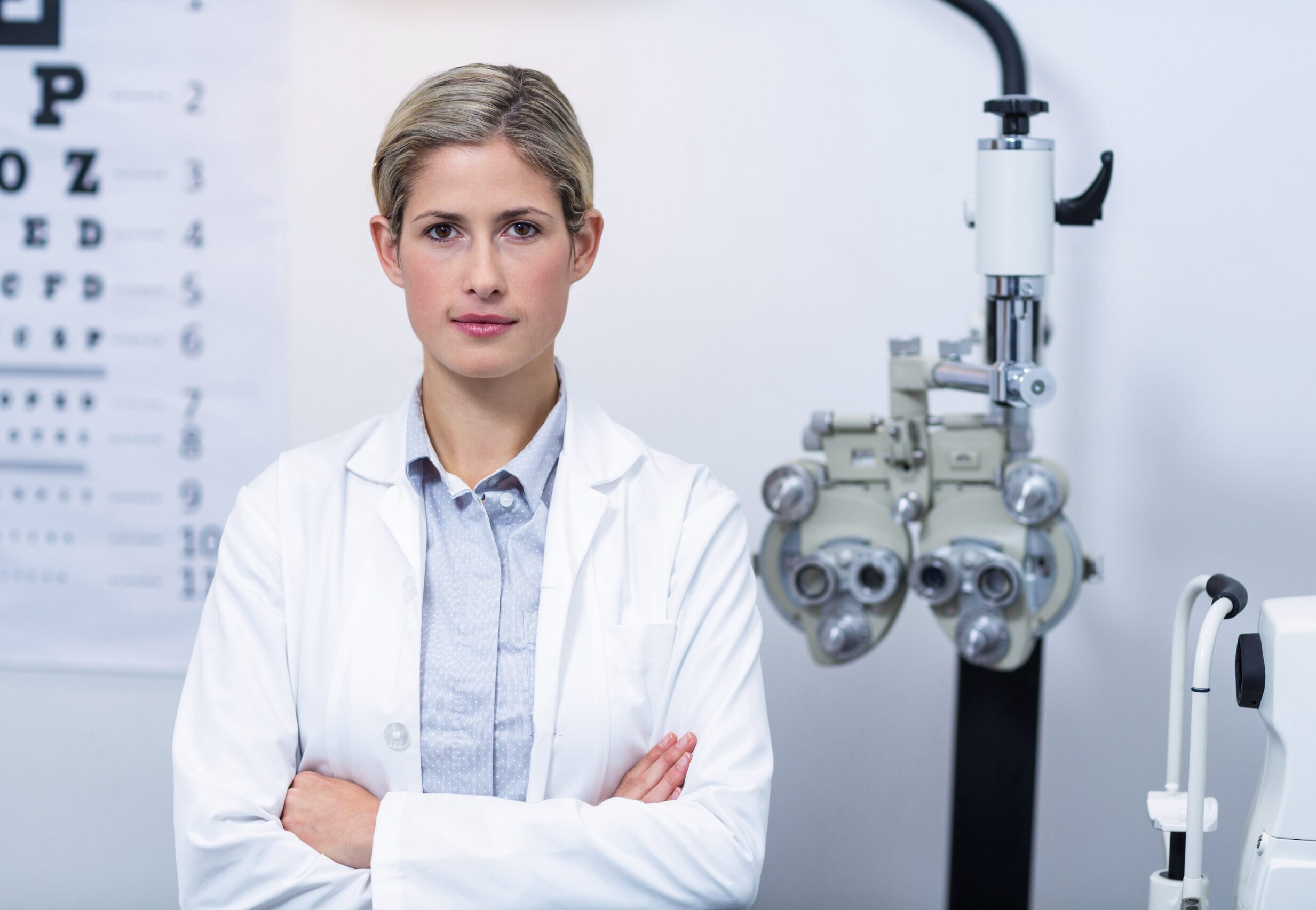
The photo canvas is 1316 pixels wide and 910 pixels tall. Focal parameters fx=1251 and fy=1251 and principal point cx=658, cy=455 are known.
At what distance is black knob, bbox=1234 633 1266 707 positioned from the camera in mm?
958

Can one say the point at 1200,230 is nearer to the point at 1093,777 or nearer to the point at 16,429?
the point at 1093,777

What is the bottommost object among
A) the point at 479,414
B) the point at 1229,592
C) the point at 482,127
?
the point at 1229,592

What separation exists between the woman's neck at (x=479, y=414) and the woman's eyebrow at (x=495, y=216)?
13 cm

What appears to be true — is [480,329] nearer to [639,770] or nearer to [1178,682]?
[639,770]

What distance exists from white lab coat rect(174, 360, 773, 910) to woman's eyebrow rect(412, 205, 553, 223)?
197 millimetres

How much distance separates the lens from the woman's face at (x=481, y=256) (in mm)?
1060

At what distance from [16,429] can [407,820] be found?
3.91 ft

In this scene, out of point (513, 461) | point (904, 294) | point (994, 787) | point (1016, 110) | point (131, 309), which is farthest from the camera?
point (131, 309)

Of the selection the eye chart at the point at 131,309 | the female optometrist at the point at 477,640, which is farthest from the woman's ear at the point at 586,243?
the eye chart at the point at 131,309

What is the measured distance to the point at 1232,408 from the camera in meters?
1.64

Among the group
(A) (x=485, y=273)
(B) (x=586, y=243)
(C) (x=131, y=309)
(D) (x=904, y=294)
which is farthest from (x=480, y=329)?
(C) (x=131, y=309)

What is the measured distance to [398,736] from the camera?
1.05m

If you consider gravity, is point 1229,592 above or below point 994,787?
above

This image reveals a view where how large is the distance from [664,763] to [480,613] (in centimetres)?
20
